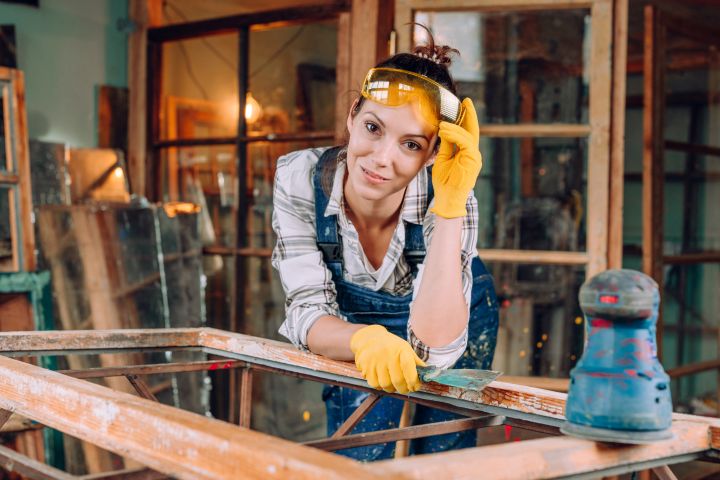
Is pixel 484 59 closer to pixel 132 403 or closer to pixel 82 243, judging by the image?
pixel 82 243

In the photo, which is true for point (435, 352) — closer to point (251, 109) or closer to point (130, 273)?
point (130, 273)

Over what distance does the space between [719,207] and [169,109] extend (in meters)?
2.98

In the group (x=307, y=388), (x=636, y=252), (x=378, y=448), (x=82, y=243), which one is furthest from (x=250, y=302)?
(x=636, y=252)

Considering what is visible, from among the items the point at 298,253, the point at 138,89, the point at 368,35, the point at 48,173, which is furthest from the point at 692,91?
the point at 298,253

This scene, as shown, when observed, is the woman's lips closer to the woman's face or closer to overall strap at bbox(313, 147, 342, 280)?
the woman's face

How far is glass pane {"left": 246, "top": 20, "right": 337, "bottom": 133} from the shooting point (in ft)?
12.7

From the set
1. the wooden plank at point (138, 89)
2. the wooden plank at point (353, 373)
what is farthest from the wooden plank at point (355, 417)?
the wooden plank at point (138, 89)

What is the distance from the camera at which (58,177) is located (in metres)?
3.54

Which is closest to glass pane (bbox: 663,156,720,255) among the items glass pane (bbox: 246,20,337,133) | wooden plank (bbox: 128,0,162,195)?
glass pane (bbox: 246,20,337,133)

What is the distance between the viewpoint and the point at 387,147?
1.84 metres

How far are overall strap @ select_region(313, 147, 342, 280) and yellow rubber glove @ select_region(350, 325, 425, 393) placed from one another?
468 millimetres

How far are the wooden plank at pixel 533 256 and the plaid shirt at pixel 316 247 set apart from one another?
104 cm

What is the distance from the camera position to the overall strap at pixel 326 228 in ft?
6.79

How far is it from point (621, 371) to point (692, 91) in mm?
4953
